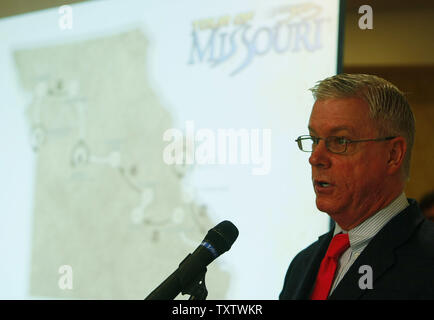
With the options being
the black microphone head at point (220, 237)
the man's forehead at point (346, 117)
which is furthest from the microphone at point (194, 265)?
the man's forehead at point (346, 117)

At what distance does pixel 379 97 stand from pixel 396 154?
16 cm

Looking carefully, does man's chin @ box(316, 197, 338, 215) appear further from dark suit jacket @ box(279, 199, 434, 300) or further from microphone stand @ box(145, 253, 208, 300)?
microphone stand @ box(145, 253, 208, 300)

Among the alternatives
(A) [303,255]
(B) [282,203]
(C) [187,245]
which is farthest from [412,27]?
(A) [303,255]

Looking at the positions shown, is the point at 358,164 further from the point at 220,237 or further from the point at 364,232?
the point at 220,237

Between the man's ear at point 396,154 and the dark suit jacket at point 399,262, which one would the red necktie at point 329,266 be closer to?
the dark suit jacket at point 399,262

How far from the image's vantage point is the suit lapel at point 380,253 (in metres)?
1.29

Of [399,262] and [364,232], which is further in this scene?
[364,232]

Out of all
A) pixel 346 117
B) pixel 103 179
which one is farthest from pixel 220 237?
pixel 103 179

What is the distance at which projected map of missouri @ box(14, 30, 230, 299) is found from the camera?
240 centimetres

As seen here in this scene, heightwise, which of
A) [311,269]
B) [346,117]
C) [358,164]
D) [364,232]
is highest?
[346,117]

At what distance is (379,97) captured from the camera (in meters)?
1.41

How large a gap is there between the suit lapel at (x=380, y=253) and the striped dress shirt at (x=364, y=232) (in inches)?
1.5

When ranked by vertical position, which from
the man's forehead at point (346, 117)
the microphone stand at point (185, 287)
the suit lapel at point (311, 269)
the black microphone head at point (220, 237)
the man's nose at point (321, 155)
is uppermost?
the man's forehead at point (346, 117)
